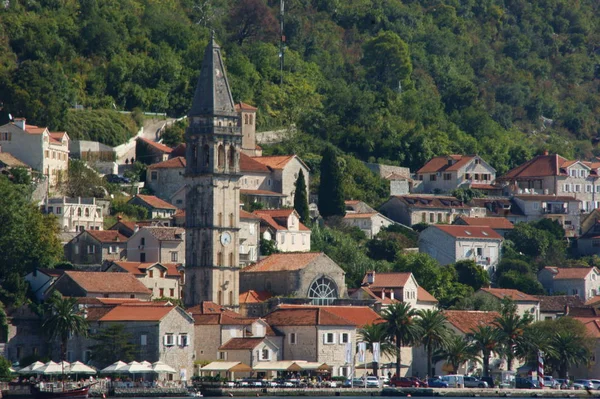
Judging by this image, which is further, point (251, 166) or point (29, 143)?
point (251, 166)

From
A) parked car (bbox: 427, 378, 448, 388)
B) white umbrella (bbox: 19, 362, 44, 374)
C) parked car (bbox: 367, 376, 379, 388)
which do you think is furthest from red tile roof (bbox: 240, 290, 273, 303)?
white umbrella (bbox: 19, 362, 44, 374)

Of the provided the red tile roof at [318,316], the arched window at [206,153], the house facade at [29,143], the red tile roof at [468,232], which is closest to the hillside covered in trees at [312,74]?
the house facade at [29,143]

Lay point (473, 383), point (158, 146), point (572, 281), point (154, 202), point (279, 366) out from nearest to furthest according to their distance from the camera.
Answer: point (279, 366)
point (473, 383)
point (154, 202)
point (572, 281)
point (158, 146)

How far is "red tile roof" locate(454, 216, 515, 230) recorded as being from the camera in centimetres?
13912


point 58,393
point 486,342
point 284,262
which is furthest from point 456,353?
point 58,393

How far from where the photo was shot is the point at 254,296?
11250 centimetres

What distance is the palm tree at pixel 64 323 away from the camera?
9694 cm

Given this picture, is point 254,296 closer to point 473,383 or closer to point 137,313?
point 137,313

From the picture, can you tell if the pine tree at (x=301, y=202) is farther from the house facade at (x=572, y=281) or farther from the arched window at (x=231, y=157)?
the house facade at (x=572, y=281)

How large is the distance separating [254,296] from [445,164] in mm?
42327

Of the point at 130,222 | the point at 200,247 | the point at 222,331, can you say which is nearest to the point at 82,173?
the point at 130,222

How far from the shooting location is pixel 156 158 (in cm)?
13562

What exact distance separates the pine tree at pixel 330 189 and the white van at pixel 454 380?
32.1 metres

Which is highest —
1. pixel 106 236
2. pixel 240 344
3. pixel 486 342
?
pixel 106 236
